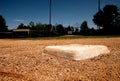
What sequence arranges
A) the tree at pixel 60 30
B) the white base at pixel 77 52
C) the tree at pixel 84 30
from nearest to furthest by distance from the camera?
the white base at pixel 77 52 → the tree at pixel 84 30 → the tree at pixel 60 30

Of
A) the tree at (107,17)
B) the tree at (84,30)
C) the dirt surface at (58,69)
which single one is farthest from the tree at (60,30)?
the dirt surface at (58,69)

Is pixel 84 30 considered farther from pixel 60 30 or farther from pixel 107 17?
pixel 107 17

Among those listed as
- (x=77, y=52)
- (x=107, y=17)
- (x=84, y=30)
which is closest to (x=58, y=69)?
(x=77, y=52)

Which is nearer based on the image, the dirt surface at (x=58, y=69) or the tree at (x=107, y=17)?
the dirt surface at (x=58, y=69)

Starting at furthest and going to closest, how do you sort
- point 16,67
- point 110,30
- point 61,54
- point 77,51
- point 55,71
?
point 110,30, point 61,54, point 77,51, point 16,67, point 55,71

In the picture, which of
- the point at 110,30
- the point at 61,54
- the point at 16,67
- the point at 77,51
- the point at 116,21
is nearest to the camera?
the point at 16,67

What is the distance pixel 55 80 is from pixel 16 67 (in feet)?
4.31

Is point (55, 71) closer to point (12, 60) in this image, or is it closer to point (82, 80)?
point (82, 80)

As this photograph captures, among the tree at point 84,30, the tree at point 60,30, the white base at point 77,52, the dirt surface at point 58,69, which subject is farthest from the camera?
the tree at point 60,30

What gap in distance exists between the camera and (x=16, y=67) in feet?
14.8

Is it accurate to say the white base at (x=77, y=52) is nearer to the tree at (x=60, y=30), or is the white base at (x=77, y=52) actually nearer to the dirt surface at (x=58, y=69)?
the dirt surface at (x=58, y=69)

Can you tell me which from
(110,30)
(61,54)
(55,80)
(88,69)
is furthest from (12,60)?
(110,30)

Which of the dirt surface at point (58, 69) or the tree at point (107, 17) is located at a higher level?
the tree at point (107, 17)

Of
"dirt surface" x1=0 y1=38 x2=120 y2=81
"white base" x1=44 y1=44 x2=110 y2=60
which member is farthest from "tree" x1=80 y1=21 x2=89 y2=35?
"dirt surface" x1=0 y1=38 x2=120 y2=81
